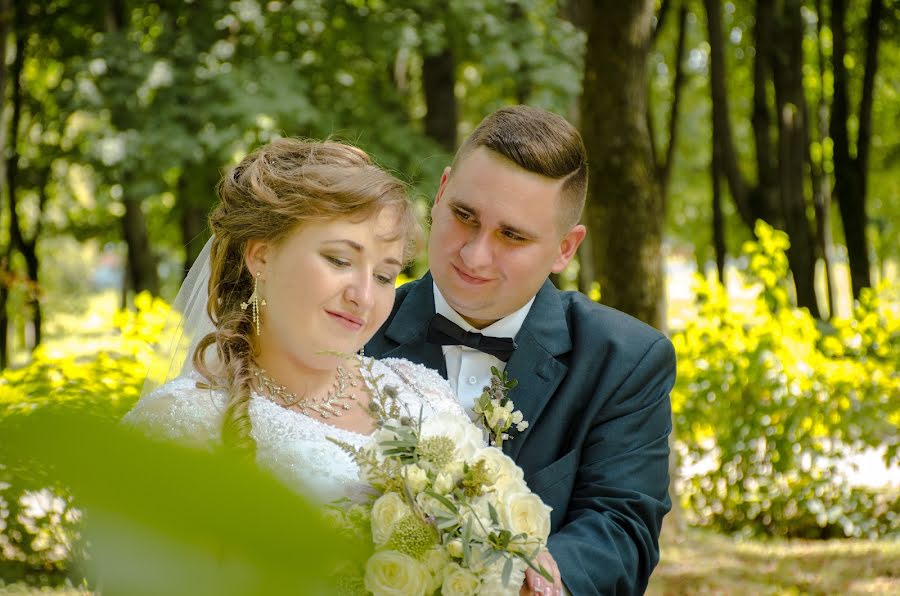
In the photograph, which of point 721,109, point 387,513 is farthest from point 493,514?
point 721,109

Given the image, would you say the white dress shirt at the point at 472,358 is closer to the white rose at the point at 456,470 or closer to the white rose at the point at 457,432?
the white rose at the point at 457,432

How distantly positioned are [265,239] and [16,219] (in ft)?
52.7

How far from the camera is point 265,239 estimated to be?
2.75m

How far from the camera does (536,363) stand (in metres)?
3.38

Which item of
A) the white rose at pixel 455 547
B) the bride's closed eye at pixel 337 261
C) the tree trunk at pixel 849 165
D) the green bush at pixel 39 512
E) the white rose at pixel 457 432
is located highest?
the green bush at pixel 39 512

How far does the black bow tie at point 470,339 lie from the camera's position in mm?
3385

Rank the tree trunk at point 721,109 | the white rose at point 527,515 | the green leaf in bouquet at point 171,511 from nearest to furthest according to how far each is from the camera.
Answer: the green leaf in bouquet at point 171,511 < the white rose at point 527,515 < the tree trunk at point 721,109

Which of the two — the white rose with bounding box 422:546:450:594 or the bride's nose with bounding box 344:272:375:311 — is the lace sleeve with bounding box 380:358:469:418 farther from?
the white rose with bounding box 422:546:450:594

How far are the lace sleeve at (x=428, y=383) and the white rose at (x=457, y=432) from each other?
0.69 m

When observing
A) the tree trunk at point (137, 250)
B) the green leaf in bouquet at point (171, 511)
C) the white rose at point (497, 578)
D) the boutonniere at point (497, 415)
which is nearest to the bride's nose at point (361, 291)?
the boutonniere at point (497, 415)

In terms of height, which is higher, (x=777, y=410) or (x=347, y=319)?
(x=347, y=319)

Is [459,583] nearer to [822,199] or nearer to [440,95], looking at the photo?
[440,95]

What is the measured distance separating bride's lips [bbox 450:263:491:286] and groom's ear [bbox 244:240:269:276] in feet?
2.30

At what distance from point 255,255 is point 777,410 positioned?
17.9 ft
